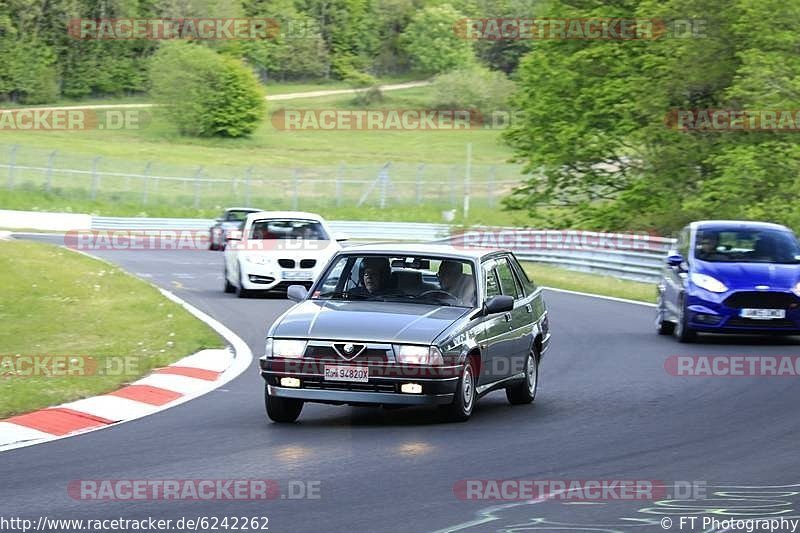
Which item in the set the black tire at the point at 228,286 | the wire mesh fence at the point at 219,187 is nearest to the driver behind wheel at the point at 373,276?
the black tire at the point at 228,286

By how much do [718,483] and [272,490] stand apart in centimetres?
275

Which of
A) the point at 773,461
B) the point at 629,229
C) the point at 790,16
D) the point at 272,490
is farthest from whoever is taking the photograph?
the point at 629,229

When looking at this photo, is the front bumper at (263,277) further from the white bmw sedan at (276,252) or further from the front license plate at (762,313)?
the front license plate at (762,313)

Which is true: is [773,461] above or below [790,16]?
below

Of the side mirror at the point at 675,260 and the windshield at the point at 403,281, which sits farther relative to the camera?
the side mirror at the point at 675,260

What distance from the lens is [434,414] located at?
12133 mm

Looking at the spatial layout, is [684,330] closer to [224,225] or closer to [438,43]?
[224,225]

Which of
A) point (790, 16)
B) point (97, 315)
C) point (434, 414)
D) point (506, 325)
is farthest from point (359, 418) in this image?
point (790, 16)

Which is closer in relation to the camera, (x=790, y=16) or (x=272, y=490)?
(x=272, y=490)

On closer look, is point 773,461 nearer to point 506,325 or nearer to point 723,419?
point 723,419

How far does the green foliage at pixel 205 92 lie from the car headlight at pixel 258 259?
82.4 metres

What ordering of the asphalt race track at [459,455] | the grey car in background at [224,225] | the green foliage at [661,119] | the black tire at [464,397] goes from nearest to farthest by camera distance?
the asphalt race track at [459,455] < the black tire at [464,397] < the green foliage at [661,119] < the grey car in background at [224,225]

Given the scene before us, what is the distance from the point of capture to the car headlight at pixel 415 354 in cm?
1098

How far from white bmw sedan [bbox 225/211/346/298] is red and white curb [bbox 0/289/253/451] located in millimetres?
7553
